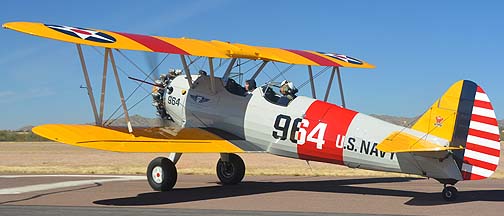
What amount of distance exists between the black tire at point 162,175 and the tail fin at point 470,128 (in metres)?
5.28

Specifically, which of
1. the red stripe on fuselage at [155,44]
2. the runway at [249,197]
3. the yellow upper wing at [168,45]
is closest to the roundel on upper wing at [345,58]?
the yellow upper wing at [168,45]

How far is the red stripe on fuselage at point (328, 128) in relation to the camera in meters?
11.9

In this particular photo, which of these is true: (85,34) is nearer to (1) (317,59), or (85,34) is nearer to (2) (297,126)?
(2) (297,126)

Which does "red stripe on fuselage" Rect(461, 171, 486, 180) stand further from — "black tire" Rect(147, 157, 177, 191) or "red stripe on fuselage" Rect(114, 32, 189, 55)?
"black tire" Rect(147, 157, 177, 191)

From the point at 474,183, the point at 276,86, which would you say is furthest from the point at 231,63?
the point at 474,183

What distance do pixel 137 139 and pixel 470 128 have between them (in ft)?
19.5

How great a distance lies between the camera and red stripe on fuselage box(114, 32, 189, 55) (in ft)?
40.9

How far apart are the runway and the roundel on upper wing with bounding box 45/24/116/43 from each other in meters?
2.88

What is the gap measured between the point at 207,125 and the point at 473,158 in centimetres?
577

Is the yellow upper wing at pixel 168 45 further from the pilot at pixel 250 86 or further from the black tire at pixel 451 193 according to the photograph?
the black tire at pixel 451 193

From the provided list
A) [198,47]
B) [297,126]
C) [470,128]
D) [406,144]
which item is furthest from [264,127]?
[470,128]

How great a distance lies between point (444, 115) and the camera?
10.8 m

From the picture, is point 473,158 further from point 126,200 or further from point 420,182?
point 126,200

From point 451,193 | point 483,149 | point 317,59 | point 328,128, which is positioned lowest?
point 451,193
